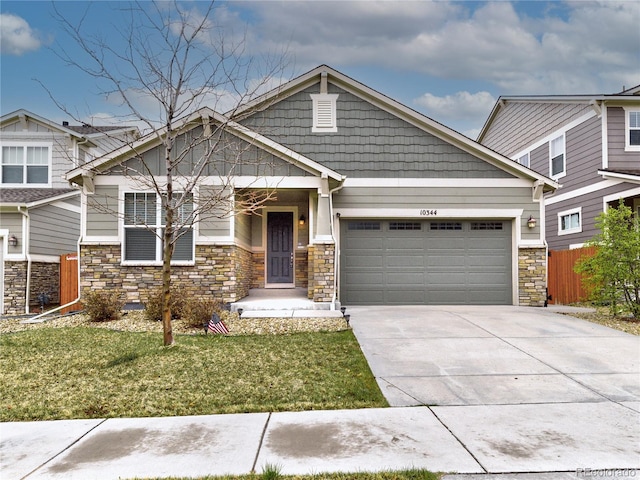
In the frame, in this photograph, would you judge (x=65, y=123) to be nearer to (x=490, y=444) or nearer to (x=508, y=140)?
(x=508, y=140)

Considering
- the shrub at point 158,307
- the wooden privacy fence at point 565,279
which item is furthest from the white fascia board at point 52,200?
the wooden privacy fence at point 565,279

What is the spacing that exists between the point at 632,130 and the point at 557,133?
268 cm

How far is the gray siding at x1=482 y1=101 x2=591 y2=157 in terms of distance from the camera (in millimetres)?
16375

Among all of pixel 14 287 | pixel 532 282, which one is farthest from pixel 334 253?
pixel 14 287

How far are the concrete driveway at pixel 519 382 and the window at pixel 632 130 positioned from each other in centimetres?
723

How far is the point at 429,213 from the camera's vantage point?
12.7 meters

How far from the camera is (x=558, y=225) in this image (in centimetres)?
1725

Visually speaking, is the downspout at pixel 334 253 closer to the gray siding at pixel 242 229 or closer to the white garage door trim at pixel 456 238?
the white garage door trim at pixel 456 238

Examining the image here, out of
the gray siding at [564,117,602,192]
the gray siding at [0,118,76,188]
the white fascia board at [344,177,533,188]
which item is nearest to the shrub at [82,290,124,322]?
the white fascia board at [344,177,533,188]

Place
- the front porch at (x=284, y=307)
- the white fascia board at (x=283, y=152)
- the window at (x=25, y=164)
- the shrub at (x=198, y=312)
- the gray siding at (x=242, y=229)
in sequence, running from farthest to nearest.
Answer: the window at (x=25, y=164) < the gray siding at (x=242, y=229) < the white fascia board at (x=283, y=152) < the front porch at (x=284, y=307) < the shrub at (x=198, y=312)

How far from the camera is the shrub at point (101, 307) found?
1023 centimetres

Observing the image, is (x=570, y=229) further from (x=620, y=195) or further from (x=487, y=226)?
(x=487, y=226)

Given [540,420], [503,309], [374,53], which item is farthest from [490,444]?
[374,53]

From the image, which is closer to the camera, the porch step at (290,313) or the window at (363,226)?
the porch step at (290,313)
